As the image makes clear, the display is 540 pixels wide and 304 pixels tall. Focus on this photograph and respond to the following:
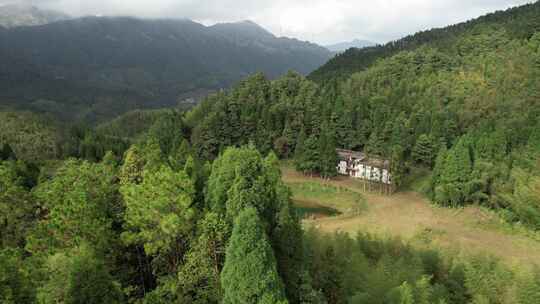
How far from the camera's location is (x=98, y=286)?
10648 mm

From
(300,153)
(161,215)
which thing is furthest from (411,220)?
(161,215)

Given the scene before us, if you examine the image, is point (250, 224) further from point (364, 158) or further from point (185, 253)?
point (364, 158)

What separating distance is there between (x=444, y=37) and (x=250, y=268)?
3975 inches

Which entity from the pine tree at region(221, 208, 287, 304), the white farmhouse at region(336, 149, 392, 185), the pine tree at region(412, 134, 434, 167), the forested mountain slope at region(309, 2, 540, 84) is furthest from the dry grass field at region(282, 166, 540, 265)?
the forested mountain slope at region(309, 2, 540, 84)

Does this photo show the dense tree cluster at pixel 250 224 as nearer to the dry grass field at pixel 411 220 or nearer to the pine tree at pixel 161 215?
the pine tree at pixel 161 215

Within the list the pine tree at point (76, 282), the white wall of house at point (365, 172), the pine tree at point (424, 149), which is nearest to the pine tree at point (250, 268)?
the pine tree at point (76, 282)

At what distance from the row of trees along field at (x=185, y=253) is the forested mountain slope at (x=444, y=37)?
62.5 meters

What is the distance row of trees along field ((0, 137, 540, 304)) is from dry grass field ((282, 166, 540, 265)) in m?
11.4

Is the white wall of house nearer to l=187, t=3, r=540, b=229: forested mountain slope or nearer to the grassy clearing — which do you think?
l=187, t=3, r=540, b=229: forested mountain slope

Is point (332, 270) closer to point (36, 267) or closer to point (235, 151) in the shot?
point (235, 151)

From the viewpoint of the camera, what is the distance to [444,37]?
3738 inches

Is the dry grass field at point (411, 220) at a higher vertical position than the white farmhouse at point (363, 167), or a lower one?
lower

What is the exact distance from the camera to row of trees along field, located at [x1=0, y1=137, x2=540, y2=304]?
34.5 feet

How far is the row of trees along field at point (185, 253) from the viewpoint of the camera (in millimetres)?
10523
